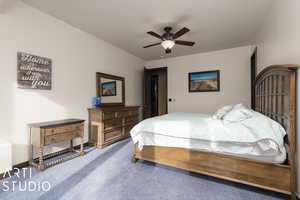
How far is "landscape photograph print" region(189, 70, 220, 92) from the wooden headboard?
2001 millimetres

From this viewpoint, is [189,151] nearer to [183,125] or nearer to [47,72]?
[183,125]

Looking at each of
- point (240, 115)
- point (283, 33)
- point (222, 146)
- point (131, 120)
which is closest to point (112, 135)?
point (131, 120)

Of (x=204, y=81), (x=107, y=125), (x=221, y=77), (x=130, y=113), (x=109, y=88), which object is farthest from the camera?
(x=204, y=81)

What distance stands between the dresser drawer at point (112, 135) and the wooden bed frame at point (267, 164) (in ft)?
4.17

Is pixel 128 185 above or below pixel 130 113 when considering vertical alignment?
below

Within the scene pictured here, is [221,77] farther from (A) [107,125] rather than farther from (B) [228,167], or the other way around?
(A) [107,125]

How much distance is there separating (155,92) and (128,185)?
172 inches

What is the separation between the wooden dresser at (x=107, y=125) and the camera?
3.15m

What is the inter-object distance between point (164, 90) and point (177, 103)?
852 millimetres

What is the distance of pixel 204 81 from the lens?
459 cm

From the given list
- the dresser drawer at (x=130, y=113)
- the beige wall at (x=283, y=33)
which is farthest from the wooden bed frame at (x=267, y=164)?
the dresser drawer at (x=130, y=113)

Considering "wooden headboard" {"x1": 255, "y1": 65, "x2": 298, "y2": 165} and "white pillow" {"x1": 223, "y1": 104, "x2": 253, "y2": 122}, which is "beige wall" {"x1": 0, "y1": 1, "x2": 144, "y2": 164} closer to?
"white pillow" {"x1": 223, "y1": 104, "x2": 253, "y2": 122}

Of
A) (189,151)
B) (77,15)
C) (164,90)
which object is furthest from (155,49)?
(189,151)

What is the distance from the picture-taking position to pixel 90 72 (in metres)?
3.38
